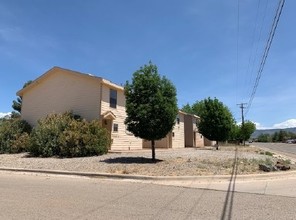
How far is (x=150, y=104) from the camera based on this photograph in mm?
16000

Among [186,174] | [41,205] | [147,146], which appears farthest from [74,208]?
[147,146]

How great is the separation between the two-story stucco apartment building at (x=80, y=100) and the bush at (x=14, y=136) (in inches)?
72.9

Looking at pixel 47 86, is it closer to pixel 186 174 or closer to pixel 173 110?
pixel 173 110

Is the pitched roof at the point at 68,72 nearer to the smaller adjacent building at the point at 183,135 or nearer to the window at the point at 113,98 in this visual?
the window at the point at 113,98

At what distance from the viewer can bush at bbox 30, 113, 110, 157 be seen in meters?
19.6

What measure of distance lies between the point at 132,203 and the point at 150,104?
28.8ft

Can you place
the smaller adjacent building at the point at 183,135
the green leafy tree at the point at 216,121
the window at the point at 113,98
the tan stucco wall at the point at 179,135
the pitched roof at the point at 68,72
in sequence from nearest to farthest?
the pitched roof at the point at 68,72 → the window at the point at 113,98 → the green leafy tree at the point at 216,121 → the smaller adjacent building at the point at 183,135 → the tan stucco wall at the point at 179,135

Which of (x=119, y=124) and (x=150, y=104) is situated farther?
(x=119, y=124)

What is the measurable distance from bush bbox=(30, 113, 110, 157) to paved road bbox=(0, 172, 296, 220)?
9137mm

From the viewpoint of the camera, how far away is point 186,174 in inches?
482

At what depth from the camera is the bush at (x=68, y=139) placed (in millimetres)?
19578

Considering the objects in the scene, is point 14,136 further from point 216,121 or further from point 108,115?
point 216,121

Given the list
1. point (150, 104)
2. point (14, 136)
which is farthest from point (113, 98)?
point (150, 104)

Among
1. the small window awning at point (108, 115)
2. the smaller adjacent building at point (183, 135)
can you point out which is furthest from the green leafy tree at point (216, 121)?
the small window awning at point (108, 115)
